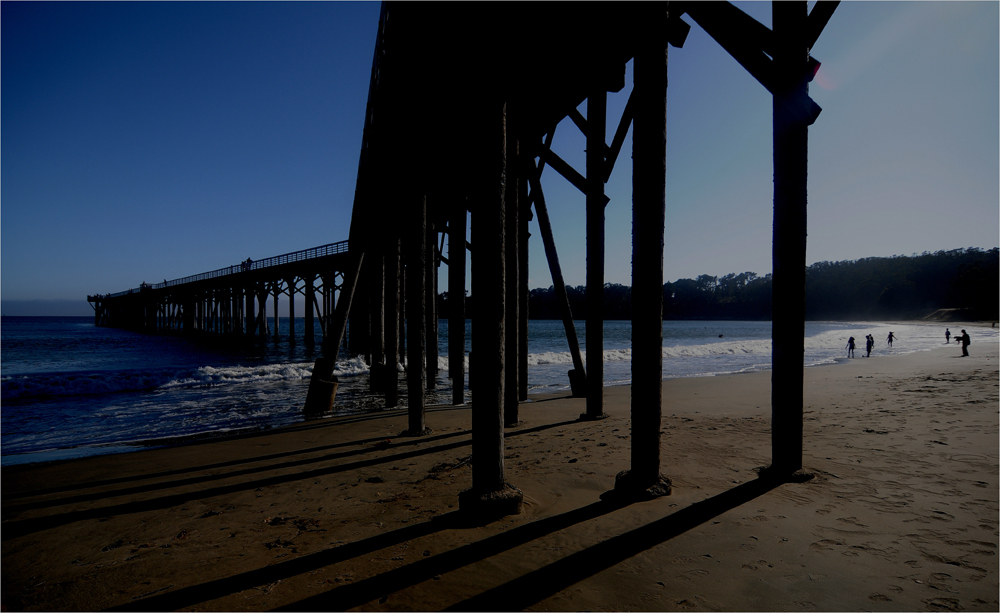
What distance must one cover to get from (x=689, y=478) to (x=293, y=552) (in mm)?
2994

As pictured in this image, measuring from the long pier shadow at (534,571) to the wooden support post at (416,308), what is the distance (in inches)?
116

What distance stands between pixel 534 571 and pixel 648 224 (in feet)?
7.40

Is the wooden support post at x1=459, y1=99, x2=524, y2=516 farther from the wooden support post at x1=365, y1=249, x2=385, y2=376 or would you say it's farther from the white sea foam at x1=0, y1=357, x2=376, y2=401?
the white sea foam at x1=0, y1=357, x2=376, y2=401

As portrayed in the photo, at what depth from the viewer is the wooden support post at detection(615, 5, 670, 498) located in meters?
2.99

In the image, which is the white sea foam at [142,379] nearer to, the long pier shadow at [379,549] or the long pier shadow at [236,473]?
the long pier shadow at [236,473]

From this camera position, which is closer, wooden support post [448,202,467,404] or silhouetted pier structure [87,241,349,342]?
wooden support post [448,202,467,404]

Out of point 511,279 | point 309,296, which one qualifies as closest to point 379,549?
point 511,279

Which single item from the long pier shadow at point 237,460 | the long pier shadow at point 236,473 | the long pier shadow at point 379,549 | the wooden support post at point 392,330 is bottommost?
the long pier shadow at point 237,460

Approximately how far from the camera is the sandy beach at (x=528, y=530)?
6.95 feet

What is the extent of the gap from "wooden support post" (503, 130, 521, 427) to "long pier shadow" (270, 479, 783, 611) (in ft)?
6.11

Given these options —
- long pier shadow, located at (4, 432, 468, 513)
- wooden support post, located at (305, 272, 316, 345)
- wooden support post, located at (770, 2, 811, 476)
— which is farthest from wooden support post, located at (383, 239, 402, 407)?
wooden support post, located at (305, 272, 316, 345)

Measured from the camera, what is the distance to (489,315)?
9.43ft

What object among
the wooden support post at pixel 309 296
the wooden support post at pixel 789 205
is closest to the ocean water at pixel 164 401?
the wooden support post at pixel 309 296

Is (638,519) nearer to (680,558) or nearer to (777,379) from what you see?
(680,558)
